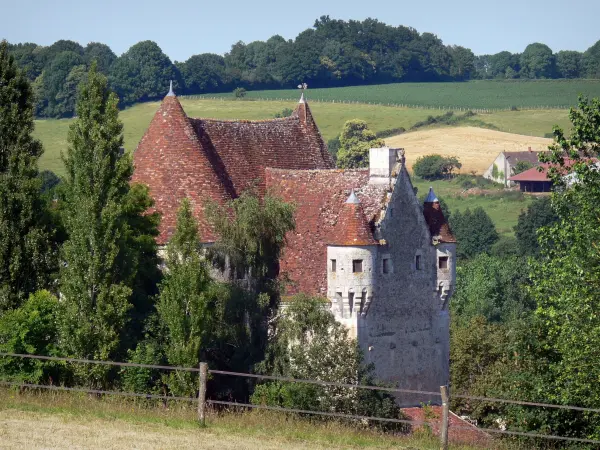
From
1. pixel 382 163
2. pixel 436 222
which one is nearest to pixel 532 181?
pixel 436 222

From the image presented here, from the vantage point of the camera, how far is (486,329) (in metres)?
63.0

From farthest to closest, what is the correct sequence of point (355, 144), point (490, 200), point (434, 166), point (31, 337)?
1. point (434, 166)
2. point (355, 144)
3. point (490, 200)
4. point (31, 337)

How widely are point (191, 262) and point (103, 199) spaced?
140 inches

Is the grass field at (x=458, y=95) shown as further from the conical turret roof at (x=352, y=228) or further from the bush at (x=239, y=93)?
the conical turret roof at (x=352, y=228)

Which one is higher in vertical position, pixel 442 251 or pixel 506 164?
pixel 506 164

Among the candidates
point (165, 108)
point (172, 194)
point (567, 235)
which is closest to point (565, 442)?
point (567, 235)

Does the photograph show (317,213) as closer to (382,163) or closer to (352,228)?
(352,228)

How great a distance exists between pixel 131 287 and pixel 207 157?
8533mm

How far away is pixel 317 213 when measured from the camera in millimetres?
49844

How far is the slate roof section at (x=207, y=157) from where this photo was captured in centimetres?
4931

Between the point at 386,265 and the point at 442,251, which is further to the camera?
the point at 442,251

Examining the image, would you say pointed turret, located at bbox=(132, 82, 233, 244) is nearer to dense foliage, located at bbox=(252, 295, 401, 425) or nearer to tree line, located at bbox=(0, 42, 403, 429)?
tree line, located at bbox=(0, 42, 403, 429)

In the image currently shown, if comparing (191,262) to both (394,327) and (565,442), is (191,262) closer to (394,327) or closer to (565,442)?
(394,327)

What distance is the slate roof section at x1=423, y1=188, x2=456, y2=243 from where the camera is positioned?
169 ft
